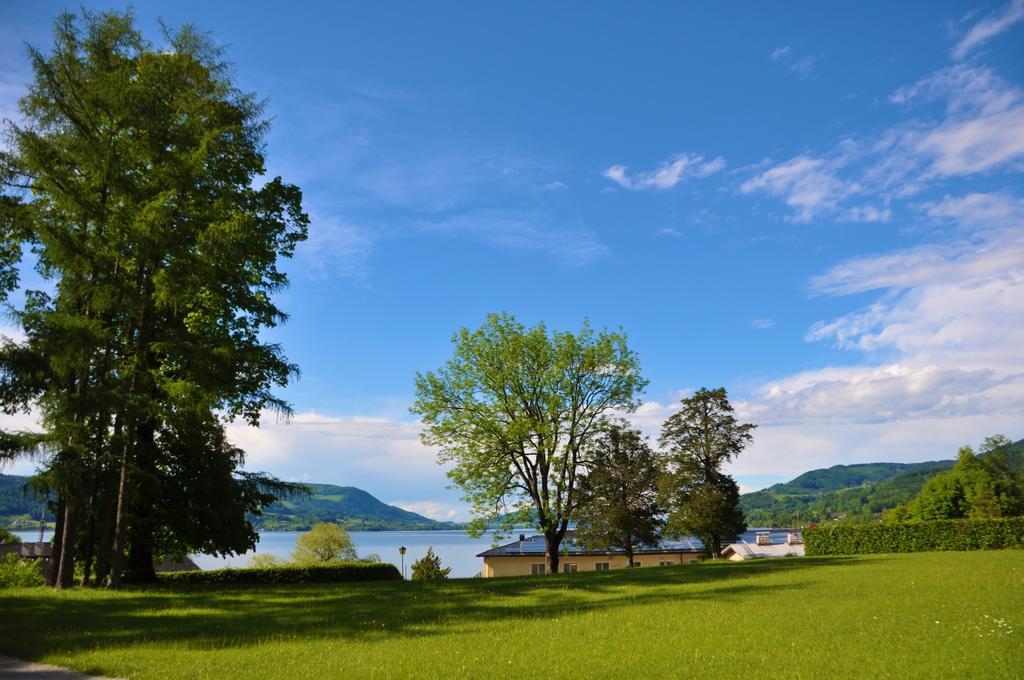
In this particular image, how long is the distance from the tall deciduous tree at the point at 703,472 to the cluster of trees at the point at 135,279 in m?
29.5

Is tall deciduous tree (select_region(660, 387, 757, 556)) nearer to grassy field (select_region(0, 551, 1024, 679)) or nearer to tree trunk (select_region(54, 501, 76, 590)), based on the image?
grassy field (select_region(0, 551, 1024, 679))

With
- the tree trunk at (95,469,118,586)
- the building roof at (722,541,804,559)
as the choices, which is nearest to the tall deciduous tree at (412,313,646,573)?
the tree trunk at (95,469,118,586)

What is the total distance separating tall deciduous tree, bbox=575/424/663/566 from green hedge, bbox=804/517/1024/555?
13.0m

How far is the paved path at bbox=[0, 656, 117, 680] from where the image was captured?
9055 millimetres

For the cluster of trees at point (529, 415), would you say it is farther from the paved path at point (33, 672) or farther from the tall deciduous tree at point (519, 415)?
the paved path at point (33, 672)

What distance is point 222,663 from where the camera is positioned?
32.1 feet

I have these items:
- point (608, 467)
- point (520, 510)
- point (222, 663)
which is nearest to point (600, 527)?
point (608, 467)

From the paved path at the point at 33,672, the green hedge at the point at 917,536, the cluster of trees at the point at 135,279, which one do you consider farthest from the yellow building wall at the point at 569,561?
the paved path at the point at 33,672

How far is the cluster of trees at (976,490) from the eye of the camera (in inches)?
2785

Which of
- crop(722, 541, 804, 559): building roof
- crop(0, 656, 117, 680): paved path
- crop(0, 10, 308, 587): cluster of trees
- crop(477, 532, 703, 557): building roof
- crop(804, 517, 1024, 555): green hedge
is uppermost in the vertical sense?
crop(0, 10, 308, 587): cluster of trees

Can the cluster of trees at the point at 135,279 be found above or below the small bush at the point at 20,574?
above

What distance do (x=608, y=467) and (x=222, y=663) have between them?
3559cm

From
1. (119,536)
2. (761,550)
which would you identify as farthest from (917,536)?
(119,536)

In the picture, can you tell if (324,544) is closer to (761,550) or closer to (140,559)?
(761,550)
